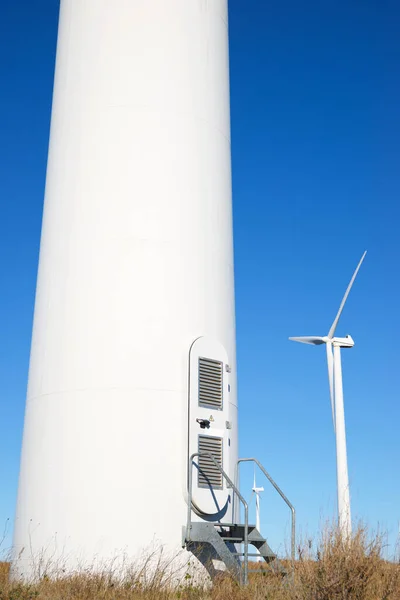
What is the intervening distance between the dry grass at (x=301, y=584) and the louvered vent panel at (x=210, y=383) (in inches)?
128

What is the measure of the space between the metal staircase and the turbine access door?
0.61 feet

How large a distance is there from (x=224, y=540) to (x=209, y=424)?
78.1 inches

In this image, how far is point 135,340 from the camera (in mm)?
14211

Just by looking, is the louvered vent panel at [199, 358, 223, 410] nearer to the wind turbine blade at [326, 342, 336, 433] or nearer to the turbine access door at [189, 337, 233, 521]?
the turbine access door at [189, 337, 233, 521]

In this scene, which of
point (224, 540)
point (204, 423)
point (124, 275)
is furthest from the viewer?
point (124, 275)

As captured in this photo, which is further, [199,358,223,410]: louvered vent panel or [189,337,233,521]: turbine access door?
[199,358,223,410]: louvered vent panel

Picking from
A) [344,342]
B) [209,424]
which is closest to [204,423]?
[209,424]

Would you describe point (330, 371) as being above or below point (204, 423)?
above

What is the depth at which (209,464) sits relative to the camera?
1403 centimetres

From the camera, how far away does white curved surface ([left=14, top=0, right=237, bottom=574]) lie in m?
13.5

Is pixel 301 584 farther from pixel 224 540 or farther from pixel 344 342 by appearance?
pixel 344 342

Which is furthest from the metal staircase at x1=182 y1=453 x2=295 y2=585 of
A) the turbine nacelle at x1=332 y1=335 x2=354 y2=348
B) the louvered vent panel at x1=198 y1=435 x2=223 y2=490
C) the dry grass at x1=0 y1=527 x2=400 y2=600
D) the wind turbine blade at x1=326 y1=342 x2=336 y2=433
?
the turbine nacelle at x1=332 y1=335 x2=354 y2=348

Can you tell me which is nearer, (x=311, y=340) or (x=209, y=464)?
(x=209, y=464)

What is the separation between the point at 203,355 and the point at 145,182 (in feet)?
11.3
